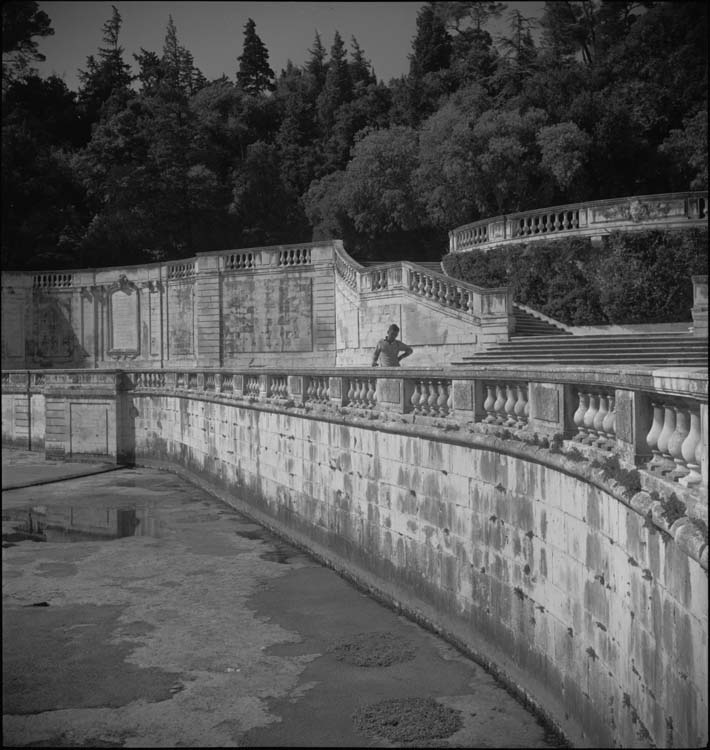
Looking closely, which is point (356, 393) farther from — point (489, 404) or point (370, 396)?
point (489, 404)

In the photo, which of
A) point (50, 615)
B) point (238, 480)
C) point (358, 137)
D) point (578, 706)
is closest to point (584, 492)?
point (578, 706)

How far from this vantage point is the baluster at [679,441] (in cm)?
529

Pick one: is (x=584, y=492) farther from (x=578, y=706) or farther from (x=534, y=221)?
(x=534, y=221)

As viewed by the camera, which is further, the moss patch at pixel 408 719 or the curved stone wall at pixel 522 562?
the moss patch at pixel 408 719

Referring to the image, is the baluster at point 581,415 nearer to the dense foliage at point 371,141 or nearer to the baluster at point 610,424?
the baluster at point 610,424

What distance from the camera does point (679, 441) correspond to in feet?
17.4

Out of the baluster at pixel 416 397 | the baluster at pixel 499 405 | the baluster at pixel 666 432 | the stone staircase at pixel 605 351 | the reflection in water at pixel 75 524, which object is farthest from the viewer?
the reflection in water at pixel 75 524

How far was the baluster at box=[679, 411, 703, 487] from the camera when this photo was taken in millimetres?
5027

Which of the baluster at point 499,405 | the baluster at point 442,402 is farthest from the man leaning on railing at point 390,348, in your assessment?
the baluster at point 499,405

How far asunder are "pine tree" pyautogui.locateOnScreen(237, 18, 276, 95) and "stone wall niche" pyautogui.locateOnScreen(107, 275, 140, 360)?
27.6 metres

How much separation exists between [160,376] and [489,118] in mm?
14696

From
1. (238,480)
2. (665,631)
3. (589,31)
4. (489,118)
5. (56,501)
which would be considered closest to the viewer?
(665,631)

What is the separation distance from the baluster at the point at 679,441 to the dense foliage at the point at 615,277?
18.1 meters

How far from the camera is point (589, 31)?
1538 inches
